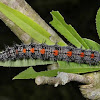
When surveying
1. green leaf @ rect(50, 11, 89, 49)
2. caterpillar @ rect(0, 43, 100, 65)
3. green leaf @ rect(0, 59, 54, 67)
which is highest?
green leaf @ rect(50, 11, 89, 49)

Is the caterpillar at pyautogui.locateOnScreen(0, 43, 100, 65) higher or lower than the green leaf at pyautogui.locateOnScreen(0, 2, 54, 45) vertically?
lower

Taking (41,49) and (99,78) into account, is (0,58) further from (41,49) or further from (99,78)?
(99,78)

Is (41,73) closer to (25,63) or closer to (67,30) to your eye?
(25,63)

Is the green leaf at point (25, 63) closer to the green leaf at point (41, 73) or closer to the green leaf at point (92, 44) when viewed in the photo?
the green leaf at point (41, 73)

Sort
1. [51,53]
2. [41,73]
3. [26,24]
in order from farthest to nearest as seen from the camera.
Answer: [51,53], [26,24], [41,73]

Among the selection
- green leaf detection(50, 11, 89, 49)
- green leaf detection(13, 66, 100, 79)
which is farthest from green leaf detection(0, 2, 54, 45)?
green leaf detection(13, 66, 100, 79)

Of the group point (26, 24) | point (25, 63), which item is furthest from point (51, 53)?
point (26, 24)

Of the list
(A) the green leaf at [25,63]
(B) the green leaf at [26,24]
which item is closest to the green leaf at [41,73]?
(A) the green leaf at [25,63]

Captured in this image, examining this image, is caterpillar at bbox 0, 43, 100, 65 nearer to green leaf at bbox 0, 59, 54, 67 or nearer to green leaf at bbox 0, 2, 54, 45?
green leaf at bbox 0, 59, 54, 67

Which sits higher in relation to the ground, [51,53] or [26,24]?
[26,24]
